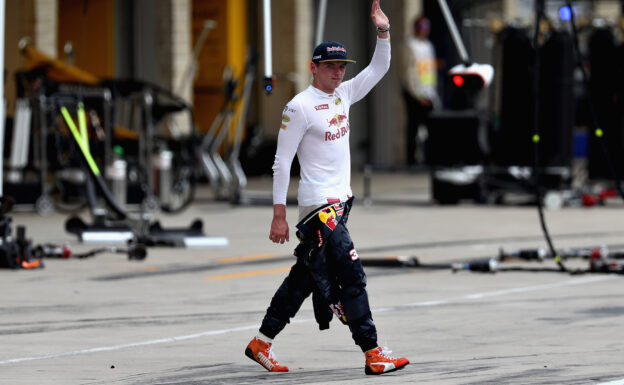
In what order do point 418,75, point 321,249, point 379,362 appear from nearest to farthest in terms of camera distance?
1. point 379,362
2. point 321,249
3. point 418,75

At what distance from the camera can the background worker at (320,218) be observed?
24.6 ft

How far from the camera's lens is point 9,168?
18594mm

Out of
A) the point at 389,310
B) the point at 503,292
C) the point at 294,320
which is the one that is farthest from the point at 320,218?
the point at 503,292

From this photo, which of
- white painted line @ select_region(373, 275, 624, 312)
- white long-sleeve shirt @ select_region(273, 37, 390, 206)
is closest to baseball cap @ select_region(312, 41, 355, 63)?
white long-sleeve shirt @ select_region(273, 37, 390, 206)

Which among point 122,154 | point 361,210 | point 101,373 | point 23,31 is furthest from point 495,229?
point 101,373

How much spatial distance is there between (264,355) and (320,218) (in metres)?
0.72

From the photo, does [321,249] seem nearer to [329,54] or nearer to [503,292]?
[329,54]

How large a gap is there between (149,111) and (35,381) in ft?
31.0

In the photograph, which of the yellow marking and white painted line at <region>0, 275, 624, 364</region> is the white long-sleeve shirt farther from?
the yellow marking

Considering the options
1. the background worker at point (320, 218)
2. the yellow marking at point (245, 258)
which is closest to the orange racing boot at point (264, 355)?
the background worker at point (320, 218)

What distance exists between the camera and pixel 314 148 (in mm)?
7566

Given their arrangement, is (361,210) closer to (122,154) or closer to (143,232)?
(122,154)

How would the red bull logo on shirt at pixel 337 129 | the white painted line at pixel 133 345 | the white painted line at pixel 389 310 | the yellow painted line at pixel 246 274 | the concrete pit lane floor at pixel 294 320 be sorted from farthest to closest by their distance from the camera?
1. the yellow painted line at pixel 246 274
2. the white painted line at pixel 389 310
3. the white painted line at pixel 133 345
4. the red bull logo on shirt at pixel 337 129
5. the concrete pit lane floor at pixel 294 320

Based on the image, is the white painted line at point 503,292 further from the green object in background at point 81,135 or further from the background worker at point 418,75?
the background worker at point 418,75
